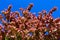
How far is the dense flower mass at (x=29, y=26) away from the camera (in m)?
3.90

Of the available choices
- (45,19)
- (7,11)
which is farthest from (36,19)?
(7,11)

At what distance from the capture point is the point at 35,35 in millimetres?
3910

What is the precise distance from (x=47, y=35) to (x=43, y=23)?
0.18m

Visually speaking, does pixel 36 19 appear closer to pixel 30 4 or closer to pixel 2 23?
pixel 30 4

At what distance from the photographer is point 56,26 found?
3.99 m

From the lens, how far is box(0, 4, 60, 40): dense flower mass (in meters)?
3.90

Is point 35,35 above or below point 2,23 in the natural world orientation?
below

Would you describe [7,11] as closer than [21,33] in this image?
No

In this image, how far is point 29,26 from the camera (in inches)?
156

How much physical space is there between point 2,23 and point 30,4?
0.48 meters

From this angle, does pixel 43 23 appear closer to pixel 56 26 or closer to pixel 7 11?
pixel 56 26

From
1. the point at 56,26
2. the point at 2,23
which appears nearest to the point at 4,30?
the point at 2,23

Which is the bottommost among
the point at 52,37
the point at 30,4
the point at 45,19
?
the point at 52,37

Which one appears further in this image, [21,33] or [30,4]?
[30,4]
